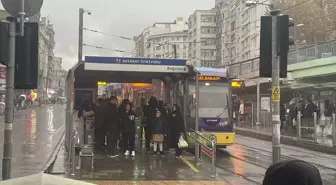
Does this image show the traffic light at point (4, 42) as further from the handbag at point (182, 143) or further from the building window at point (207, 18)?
the building window at point (207, 18)

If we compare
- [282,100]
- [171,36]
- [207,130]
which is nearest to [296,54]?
[282,100]

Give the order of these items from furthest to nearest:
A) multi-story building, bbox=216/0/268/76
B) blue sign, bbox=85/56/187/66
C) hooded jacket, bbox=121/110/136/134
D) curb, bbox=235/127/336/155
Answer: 1. multi-story building, bbox=216/0/268/76
2. curb, bbox=235/127/336/155
3. hooded jacket, bbox=121/110/136/134
4. blue sign, bbox=85/56/187/66

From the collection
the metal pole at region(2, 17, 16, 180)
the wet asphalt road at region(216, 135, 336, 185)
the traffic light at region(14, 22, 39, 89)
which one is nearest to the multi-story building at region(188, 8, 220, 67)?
the wet asphalt road at region(216, 135, 336, 185)

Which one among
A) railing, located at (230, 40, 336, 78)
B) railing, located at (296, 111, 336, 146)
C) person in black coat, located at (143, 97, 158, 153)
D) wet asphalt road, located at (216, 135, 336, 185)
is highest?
railing, located at (230, 40, 336, 78)

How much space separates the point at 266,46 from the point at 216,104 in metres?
7.83

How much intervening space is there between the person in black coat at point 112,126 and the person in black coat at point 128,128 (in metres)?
0.24

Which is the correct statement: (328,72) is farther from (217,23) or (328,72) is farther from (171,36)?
(171,36)

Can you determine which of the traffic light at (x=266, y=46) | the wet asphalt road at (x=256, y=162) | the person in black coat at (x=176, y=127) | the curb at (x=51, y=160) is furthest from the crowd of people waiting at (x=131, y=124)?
the traffic light at (x=266, y=46)

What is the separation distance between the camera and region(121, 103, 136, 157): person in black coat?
48.6 feet

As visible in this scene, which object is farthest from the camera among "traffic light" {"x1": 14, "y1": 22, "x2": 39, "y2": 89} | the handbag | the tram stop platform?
the handbag

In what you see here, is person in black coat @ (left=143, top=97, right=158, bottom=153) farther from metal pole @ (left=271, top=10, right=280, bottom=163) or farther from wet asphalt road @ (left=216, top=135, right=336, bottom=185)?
metal pole @ (left=271, top=10, right=280, bottom=163)

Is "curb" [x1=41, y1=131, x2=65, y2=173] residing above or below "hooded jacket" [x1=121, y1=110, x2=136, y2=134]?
below

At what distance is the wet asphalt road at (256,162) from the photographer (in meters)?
12.1

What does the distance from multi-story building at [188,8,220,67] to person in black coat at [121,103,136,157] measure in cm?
8890
